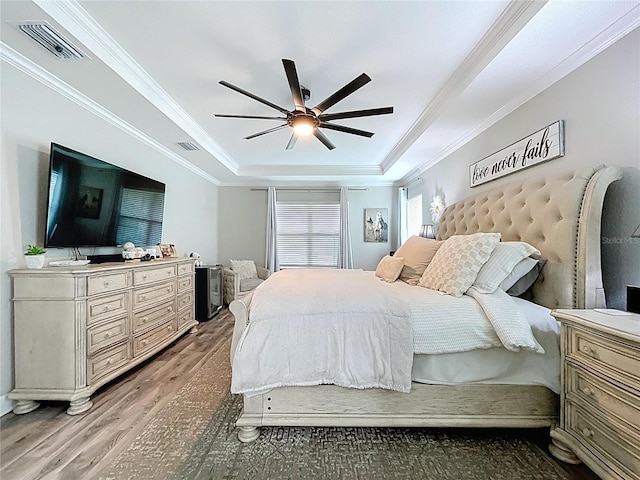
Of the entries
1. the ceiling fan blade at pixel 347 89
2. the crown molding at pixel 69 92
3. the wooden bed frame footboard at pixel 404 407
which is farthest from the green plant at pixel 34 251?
the ceiling fan blade at pixel 347 89

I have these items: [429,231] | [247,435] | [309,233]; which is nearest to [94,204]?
[247,435]

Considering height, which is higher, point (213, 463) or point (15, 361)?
point (15, 361)

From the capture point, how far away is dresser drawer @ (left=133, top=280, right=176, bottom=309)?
2.71 meters

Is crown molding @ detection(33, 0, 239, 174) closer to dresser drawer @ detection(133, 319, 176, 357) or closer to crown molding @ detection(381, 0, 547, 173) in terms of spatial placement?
dresser drawer @ detection(133, 319, 176, 357)

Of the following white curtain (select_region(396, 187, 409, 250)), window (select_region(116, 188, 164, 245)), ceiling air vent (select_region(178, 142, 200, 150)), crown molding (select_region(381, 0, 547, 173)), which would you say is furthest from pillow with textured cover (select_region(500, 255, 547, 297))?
white curtain (select_region(396, 187, 409, 250))

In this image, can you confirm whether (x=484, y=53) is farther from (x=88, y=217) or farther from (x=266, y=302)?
(x=88, y=217)

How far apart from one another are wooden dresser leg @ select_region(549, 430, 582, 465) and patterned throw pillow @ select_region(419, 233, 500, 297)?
0.84 metres

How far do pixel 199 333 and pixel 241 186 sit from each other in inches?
134

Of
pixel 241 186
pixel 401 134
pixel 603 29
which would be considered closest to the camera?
pixel 603 29

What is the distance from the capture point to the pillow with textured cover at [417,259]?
8.73 ft

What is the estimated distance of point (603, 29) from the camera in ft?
5.74

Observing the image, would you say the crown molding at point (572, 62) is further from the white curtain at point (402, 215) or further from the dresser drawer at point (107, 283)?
the dresser drawer at point (107, 283)

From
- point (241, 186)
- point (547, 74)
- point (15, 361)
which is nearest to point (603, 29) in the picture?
point (547, 74)

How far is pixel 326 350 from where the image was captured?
169 centimetres
